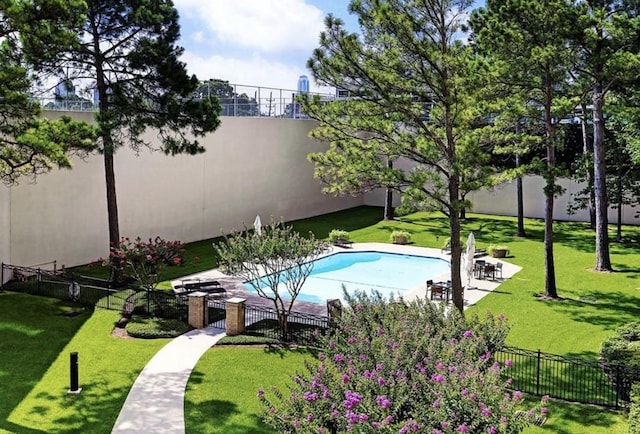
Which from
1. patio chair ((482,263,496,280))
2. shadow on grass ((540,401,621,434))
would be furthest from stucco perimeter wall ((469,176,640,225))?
shadow on grass ((540,401,621,434))

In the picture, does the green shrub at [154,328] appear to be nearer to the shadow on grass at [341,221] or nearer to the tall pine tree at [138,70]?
the tall pine tree at [138,70]

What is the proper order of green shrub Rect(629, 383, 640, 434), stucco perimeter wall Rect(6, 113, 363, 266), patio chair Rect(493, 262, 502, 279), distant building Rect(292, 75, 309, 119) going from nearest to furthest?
green shrub Rect(629, 383, 640, 434)
stucco perimeter wall Rect(6, 113, 363, 266)
patio chair Rect(493, 262, 502, 279)
distant building Rect(292, 75, 309, 119)

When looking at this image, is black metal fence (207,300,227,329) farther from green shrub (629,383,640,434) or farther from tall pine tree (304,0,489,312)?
green shrub (629,383,640,434)

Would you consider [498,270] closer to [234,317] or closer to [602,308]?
[602,308]

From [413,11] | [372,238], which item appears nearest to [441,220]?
[372,238]

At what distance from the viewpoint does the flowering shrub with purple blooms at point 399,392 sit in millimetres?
6688

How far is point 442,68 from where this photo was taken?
15758 mm

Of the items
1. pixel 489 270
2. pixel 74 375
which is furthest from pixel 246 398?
pixel 489 270

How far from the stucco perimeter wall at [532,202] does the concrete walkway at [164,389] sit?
72.6ft

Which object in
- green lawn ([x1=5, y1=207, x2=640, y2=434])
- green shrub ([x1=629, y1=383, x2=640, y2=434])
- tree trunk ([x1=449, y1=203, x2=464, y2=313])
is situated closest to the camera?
green shrub ([x1=629, y1=383, x2=640, y2=434])

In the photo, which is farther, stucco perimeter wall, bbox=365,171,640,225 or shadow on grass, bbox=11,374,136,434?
stucco perimeter wall, bbox=365,171,640,225

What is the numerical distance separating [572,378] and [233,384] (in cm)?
707

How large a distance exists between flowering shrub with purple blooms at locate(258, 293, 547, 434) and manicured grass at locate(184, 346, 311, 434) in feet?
8.96

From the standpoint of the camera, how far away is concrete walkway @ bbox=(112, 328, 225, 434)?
10812 mm
